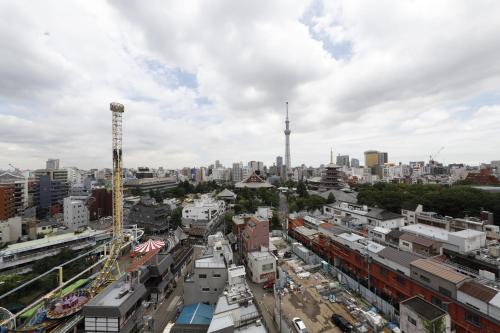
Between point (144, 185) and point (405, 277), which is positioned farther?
point (144, 185)

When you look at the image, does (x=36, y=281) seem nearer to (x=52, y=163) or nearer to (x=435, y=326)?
(x=435, y=326)

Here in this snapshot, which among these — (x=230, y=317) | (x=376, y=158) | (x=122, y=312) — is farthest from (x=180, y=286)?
(x=376, y=158)

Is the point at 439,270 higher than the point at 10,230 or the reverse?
higher

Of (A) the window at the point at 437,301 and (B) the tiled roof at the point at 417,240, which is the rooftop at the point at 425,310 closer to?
(A) the window at the point at 437,301

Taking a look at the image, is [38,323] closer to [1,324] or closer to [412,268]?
[1,324]

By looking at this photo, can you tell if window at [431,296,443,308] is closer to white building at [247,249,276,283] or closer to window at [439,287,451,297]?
window at [439,287,451,297]

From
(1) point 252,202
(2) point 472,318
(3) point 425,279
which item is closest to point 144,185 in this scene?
(1) point 252,202

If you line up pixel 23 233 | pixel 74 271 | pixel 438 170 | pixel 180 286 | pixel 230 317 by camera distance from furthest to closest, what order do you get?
pixel 438 170 → pixel 23 233 → pixel 74 271 → pixel 180 286 → pixel 230 317
